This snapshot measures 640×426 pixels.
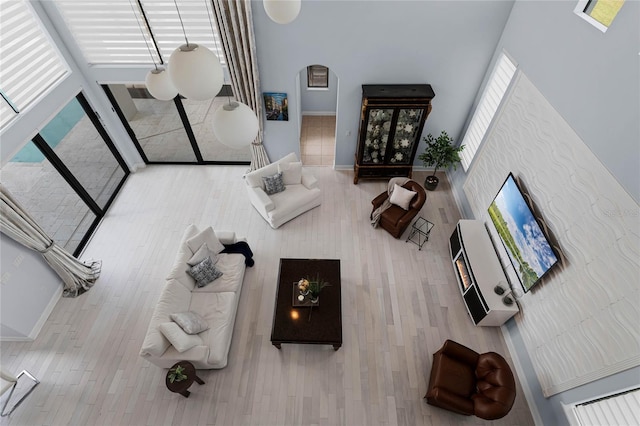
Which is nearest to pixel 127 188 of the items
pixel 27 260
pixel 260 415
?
pixel 27 260

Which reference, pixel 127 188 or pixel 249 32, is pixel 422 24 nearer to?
pixel 249 32

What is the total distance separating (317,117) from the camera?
8.80m

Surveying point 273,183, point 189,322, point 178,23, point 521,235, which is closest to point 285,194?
point 273,183

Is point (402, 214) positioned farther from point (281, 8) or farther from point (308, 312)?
point (281, 8)

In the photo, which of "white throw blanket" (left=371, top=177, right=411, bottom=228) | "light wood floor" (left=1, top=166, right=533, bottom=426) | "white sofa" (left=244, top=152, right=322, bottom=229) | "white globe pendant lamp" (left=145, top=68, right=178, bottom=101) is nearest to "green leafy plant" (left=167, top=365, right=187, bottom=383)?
"light wood floor" (left=1, top=166, right=533, bottom=426)

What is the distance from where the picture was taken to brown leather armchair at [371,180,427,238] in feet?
18.4

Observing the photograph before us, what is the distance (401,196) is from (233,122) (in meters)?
4.25

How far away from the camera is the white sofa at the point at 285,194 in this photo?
5832 mm

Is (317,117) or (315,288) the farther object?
(317,117)

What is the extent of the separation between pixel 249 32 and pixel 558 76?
4327mm

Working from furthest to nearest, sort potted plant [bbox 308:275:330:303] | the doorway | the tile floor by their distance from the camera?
the doorway, the tile floor, potted plant [bbox 308:275:330:303]

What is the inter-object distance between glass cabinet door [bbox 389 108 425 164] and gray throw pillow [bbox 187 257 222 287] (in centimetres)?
398

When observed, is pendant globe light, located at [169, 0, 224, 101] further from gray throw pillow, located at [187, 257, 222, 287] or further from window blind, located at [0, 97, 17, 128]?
window blind, located at [0, 97, 17, 128]

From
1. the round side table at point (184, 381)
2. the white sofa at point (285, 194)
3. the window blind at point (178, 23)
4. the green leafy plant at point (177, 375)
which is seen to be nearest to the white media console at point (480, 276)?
the white sofa at point (285, 194)
